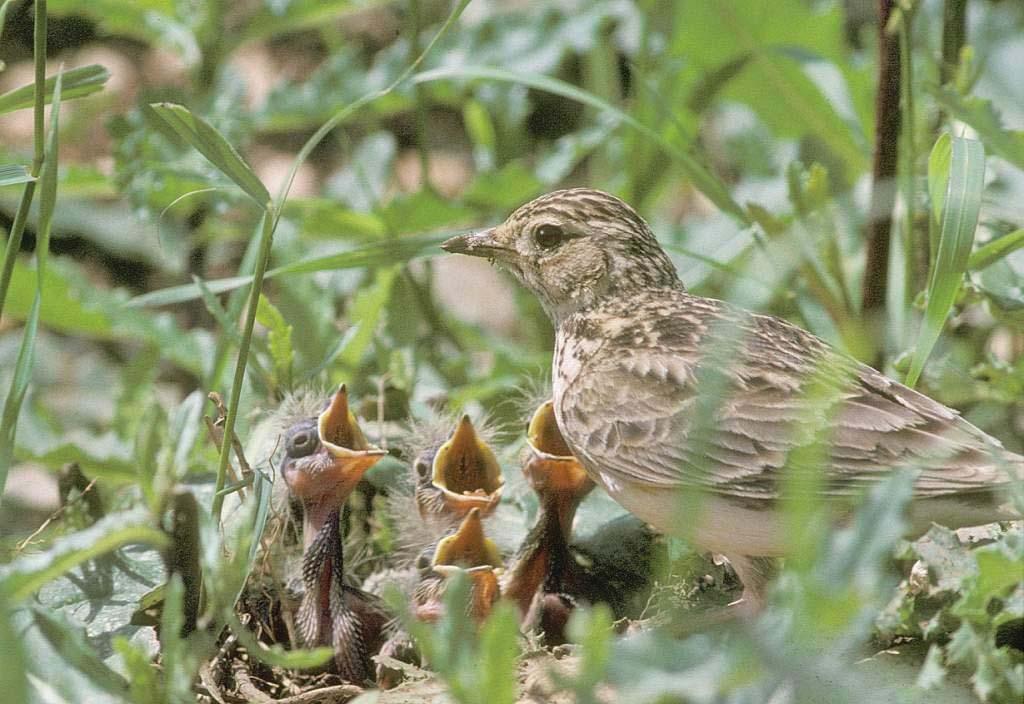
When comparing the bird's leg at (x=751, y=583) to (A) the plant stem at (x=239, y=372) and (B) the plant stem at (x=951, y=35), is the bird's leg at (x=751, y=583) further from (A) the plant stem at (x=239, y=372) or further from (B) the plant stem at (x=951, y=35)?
(B) the plant stem at (x=951, y=35)

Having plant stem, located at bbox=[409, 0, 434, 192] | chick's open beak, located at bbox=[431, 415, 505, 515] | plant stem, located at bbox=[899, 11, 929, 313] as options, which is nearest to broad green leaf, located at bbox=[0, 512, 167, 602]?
chick's open beak, located at bbox=[431, 415, 505, 515]

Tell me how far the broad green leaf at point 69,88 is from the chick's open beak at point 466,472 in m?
1.33

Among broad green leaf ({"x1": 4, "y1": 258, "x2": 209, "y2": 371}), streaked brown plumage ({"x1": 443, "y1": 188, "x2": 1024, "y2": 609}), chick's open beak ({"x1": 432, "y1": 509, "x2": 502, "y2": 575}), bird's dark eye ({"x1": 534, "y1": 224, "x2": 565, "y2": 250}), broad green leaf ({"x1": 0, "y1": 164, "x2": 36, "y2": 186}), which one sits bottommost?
broad green leaf ({"x1": 4, "y1": 258, "x2": 209, "y2": 371})

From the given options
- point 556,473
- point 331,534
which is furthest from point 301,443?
point 556,473

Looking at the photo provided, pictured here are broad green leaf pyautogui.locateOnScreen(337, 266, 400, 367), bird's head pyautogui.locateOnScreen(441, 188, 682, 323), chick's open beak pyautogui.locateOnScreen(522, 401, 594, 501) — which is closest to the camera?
chick's open beak pyautogui.locateOnScreen(522, 401, 594, 501)

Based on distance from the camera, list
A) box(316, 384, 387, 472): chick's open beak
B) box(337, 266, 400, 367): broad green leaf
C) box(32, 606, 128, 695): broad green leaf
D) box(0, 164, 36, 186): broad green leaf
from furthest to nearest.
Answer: box(337, 266, 400, 367): broad green leaf, box(316, 384, 387, 472): chick's open beak, box(0, 164, 36, 186): broad green leaf, box(32, 606, 128, 695): broad green leaf

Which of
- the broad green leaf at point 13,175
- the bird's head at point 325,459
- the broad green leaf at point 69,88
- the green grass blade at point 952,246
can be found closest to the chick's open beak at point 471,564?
the bird's head at point 325,459

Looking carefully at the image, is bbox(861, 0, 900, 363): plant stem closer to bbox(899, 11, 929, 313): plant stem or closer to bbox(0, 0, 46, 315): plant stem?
bbox(899, 11, 929, 313): plant stem

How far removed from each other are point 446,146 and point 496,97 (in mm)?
1704

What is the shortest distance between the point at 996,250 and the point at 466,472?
1617 millimetres

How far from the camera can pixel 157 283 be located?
7598 millimetres

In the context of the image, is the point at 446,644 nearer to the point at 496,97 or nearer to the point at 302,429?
the point at 302,429

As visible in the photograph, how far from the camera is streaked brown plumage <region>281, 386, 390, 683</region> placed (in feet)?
11.8

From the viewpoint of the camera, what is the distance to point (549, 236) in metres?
4.25
